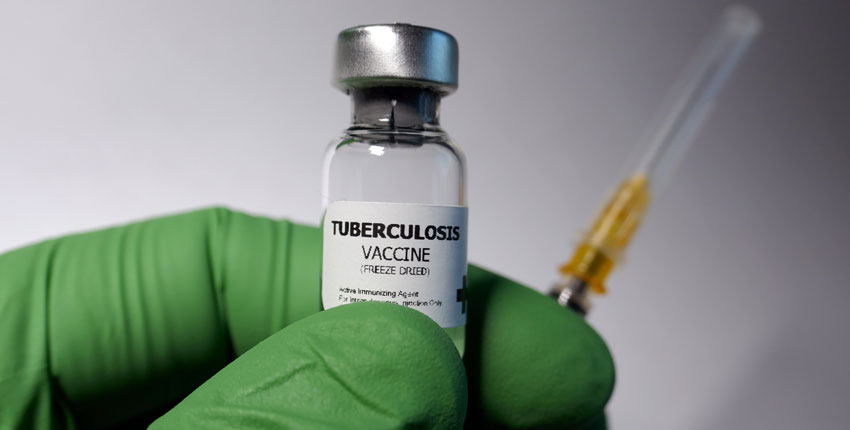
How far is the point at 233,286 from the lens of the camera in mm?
806

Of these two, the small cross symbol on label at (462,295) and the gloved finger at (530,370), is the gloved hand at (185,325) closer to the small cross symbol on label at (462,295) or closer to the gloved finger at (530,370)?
the gloved finger at (530,370)

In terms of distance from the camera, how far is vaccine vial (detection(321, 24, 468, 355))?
64cm

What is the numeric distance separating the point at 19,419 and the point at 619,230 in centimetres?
74

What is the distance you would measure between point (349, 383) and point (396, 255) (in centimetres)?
14

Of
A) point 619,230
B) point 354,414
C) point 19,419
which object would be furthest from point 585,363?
point 19,419

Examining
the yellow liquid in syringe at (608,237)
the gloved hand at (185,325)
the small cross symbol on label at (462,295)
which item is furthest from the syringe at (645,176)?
the small cross symbol on label at (462,295)

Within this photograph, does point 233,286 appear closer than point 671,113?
Yes

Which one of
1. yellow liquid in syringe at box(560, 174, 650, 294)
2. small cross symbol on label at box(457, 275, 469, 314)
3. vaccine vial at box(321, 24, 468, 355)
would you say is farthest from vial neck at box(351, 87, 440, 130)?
yellow liquid in syringe at box(560, 174, 650, 294)

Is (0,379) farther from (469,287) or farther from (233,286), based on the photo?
(469,287)

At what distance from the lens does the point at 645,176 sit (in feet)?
3.21

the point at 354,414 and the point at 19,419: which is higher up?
the point at 354,414

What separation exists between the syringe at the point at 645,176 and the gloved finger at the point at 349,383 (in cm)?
41

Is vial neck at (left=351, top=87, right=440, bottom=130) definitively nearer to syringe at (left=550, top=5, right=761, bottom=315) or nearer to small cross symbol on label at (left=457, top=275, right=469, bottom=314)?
small cross symbol on label at (left=457, top=275, right=469, bottom=314)

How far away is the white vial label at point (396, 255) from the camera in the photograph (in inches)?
25.0
